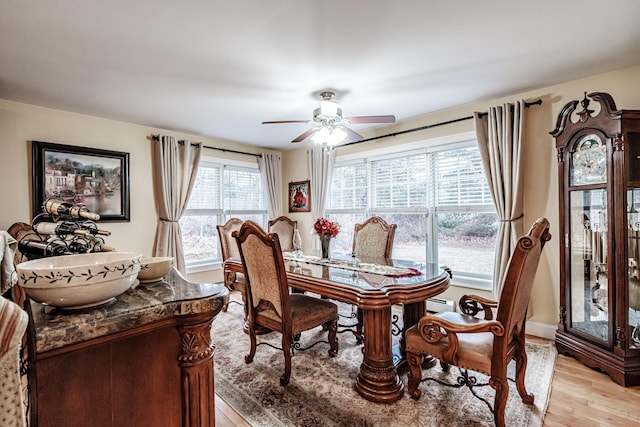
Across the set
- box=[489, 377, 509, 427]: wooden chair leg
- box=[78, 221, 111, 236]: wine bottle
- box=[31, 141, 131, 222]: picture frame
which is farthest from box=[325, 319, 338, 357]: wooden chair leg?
box=[31, 141, 131, 222]: picture frame

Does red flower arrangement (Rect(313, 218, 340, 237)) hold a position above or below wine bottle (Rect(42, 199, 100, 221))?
below

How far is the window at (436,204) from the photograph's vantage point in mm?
3350

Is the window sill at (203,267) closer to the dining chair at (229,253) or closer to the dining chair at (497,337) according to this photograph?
the dining chair at (229,253)

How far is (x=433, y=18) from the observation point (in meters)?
1.82

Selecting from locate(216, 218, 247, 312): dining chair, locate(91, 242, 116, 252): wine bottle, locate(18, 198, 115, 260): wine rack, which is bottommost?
locate(216, 218, 247, 312): dining chair

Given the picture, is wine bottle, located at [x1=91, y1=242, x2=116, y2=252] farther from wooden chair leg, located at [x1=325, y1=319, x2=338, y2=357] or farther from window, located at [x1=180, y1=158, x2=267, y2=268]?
window, located at [x1=180, y1=158, x2=267, y2=268]

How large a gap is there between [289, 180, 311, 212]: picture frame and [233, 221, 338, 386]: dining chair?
2.74m

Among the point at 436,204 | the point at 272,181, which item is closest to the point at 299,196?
the point at 272,181

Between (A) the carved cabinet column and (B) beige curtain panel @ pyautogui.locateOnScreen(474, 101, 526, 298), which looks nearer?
(A) the carved cabinet column

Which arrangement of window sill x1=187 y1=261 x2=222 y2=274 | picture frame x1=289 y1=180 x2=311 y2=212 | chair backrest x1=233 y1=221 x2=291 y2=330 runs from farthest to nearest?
picture frame x1=289 y1=180 x2=311 y2=212 → window sill x1=187 y1=261 x2=222 y2=274 → chair backrest x1=233 y1=221 x2=291 y2=330

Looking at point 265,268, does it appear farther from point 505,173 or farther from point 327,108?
point 505,173

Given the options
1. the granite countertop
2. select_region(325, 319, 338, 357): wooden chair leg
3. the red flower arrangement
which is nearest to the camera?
the granite countertop

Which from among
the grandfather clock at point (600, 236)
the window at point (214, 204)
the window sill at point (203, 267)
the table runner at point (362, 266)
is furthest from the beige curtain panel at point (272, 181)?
the grandfather clock at point (600, 236)

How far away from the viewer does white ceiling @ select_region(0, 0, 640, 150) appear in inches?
68.2
